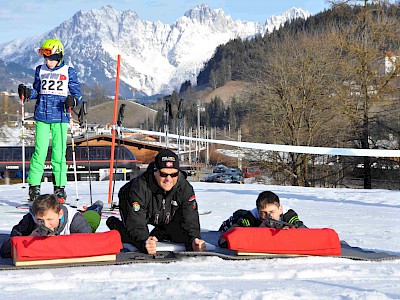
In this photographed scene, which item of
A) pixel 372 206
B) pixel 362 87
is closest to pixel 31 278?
pixel 372 206

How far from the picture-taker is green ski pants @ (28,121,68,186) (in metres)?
8.42

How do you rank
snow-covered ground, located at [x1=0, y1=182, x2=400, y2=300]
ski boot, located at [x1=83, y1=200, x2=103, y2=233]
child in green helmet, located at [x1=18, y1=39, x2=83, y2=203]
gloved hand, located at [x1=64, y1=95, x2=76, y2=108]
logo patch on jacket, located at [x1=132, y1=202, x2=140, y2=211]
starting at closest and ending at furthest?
1. snow-covered ground, located at [x1=0, y1=182, x2=400, y2=300]
2. logo patch on jacket, located at [x1=132, y1=202, x2=140, y2=211]
3. ski boot, located at [x1=83, y1=200, x2=103, y2=233]
4. gloved hand, located at [x1=64, y1=95, x2=76, y2=108]
5. child in green helmet, located at [x1=18, y1=39, x2=83, y2=203]

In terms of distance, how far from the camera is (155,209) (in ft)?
17.0

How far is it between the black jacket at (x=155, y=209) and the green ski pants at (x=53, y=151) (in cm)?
350

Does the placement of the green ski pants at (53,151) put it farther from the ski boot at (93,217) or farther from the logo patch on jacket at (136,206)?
the logo patch on jacket at (136,206)

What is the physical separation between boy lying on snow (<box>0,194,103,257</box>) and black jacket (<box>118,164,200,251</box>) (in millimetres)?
367

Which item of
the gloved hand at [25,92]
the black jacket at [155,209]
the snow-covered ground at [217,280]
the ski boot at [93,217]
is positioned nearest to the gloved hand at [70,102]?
the gloved hand at [25,92]

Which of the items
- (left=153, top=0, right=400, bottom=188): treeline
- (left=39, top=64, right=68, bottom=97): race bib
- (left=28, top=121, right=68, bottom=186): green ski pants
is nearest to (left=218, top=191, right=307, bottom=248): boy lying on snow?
(left=28, top=121, right=68, bottom=186): green ski pants

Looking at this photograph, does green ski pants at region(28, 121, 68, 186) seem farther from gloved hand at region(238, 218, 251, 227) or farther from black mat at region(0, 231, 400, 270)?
black mat at region(0, 231, 400, 270)

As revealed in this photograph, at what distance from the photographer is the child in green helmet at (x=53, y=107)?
27.5 ft

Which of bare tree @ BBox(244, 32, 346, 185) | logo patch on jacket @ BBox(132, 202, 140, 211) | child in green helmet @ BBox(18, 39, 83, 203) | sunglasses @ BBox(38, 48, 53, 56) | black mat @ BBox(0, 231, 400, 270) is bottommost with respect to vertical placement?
black mat @ BBox(0, 231, 400, 270)

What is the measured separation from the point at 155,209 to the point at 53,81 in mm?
3804

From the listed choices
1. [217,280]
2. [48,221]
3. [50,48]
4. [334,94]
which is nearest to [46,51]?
[50,48]

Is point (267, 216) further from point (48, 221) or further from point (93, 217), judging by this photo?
point (48, 221)
